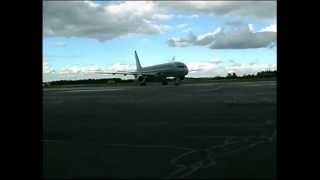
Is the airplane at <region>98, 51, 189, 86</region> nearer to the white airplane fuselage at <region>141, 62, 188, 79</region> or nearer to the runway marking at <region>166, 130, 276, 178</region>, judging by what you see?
the white airplane fuselage at <region>141, 62, 188, 79</region>

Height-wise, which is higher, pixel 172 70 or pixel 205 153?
pixel 172 70

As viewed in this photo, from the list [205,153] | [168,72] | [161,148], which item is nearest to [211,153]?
[205,153]

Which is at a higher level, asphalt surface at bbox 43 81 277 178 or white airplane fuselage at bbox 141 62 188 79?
white airplane fuselage at bbox 141 62 188 79

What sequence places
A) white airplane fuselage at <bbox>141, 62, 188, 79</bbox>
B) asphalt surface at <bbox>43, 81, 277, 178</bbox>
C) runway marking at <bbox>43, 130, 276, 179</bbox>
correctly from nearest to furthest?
1. asphalt surface at <bbox>43, 81, 277, 178</bbox>
2. runway marking at <bbox>43, 130, 276, 179</bbox>
3. white airplane fuselage at <bbox>141, 62, 188, 79</bbox>

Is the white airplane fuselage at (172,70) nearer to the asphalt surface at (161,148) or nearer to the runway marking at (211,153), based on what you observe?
the asphalt surface at (161,148)

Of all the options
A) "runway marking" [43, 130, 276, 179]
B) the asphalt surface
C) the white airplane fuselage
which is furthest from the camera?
the white airplane fuselage

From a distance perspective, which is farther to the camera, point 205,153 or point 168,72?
point 168,72

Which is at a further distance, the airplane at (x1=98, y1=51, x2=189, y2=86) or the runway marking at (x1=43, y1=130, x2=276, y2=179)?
the airplane at (x1=98, y1=51, x2=189, y2=86)

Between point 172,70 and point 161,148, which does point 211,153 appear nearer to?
point 161,148

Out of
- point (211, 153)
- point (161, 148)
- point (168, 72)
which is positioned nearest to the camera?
point (211, 153)

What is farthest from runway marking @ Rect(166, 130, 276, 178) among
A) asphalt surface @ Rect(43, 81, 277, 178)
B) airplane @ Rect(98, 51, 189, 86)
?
airplane @ Rect(98, 51, 189, 86)
